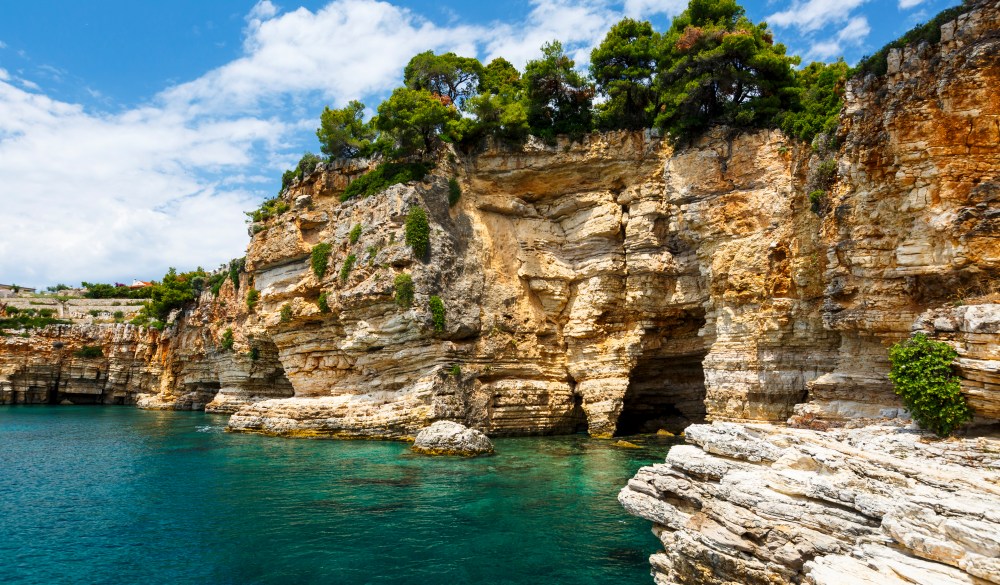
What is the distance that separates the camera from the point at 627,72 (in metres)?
26.4

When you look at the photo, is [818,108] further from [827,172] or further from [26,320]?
[26,320]

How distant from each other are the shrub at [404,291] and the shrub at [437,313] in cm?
A: 102

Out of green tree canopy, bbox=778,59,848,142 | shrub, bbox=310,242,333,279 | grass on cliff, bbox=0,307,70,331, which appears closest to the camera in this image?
green tree canopy, bbox=778,59,848,142

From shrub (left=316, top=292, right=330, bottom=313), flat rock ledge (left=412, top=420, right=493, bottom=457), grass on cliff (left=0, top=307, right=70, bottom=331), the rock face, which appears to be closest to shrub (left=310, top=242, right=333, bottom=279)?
the rock face

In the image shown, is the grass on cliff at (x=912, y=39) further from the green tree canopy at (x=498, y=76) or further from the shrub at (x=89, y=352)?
the shrub at (x=89, y=352)

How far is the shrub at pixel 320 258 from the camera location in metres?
29.6

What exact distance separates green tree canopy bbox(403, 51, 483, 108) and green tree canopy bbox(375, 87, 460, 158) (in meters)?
→ 4.84

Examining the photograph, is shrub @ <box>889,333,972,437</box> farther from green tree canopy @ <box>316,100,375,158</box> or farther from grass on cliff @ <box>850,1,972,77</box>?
green tree canopy @ <box>316,100,375,158</box>

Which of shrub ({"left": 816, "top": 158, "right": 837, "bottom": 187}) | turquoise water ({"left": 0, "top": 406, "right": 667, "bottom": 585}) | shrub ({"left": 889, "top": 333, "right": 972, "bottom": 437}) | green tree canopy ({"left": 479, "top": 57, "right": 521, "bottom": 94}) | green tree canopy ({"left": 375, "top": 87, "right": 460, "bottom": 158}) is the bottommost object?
turquoise water ({"left": 0, "top": 406, "right": 667, "bottom": 585})

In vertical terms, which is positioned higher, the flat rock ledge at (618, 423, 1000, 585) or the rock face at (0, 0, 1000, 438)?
the rock face at (0, 0, 1000, 438)

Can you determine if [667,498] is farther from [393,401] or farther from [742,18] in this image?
[742,18]

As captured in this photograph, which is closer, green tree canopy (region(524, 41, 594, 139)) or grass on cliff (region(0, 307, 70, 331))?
green tree canopy (region(524, 41, 594, 139))

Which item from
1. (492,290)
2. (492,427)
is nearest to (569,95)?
(492,290)

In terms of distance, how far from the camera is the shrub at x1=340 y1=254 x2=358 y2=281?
1096 inches
